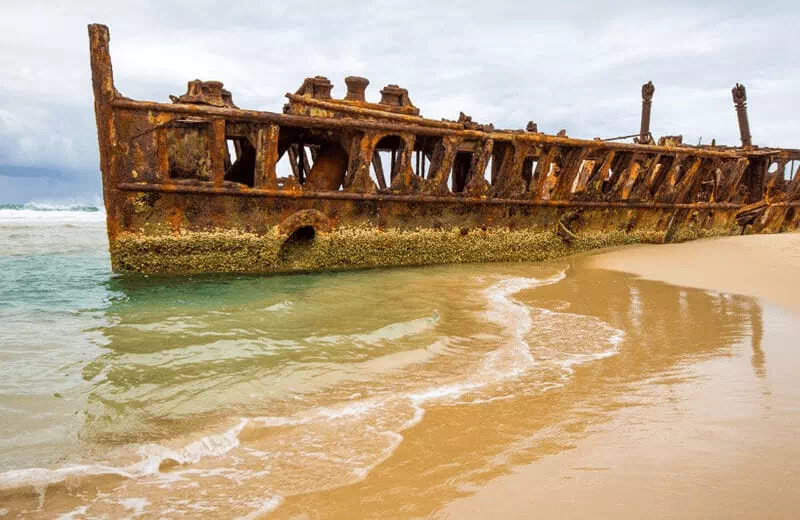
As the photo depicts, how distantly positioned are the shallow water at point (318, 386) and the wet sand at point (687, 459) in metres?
0.06

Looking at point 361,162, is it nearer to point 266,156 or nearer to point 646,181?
point 266,156

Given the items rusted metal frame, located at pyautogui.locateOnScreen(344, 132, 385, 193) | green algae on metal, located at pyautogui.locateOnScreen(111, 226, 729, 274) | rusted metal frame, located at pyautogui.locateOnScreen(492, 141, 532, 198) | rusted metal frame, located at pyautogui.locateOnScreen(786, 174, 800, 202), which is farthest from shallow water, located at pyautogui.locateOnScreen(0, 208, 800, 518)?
rusted metal frame, located at pyautogui.locateOnScreen(786, 174, 800, 202)

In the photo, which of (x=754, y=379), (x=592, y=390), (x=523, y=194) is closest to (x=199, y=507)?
(x=592, y=390)

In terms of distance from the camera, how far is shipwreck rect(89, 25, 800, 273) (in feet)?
21.7

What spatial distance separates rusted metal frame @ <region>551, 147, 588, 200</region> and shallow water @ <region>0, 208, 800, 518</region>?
3.31 meters

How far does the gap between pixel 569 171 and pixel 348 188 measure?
3860 millimetres

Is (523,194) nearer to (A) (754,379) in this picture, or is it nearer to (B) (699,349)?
(B) (699,349)

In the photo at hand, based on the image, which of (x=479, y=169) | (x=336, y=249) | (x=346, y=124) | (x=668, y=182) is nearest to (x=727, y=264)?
(x=668, y=182)

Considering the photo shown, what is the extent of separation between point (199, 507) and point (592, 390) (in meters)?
2.07

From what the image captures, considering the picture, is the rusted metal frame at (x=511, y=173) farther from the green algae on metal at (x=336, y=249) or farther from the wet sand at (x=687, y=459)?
the wet sand at (x=687, y=459)

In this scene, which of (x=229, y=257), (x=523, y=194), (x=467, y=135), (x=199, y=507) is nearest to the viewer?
(x=199, y=507)

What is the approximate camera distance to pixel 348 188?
25.1 feet

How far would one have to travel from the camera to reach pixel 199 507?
6.42 ft

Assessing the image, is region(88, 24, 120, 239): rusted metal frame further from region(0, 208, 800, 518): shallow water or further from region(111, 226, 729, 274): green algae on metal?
region(0, 208, 800, 518): shallow water
